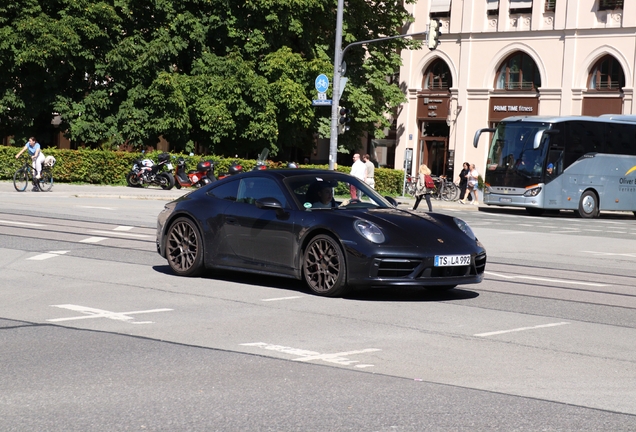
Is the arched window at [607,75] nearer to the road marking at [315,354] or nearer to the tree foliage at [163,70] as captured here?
the tree foliage at [163,70]

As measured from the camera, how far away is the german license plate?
33.8ft

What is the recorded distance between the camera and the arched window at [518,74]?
51.3 metres

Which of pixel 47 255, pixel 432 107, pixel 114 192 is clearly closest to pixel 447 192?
pixel 432 107

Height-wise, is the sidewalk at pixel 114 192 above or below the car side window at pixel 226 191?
below

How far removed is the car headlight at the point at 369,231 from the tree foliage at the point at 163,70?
31.2m

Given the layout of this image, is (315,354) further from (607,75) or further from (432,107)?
(432,107)

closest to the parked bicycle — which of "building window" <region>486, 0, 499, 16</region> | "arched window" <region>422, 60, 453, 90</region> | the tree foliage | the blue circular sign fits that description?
the tree foliage

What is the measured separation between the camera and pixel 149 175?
3800 cm

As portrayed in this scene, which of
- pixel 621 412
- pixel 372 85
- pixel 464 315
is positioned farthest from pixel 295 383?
pixel 372 85

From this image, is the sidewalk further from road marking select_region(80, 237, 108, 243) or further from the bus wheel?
road marking select_region(80, 237, 108, 243)

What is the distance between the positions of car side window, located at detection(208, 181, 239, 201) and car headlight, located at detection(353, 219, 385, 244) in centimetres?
187

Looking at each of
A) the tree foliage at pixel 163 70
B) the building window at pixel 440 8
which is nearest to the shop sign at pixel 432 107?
the building window at pixel 440 8

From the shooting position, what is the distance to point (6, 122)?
140 ft

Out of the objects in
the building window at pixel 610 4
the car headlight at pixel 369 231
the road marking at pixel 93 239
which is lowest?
the road marking at pixel 93 239
